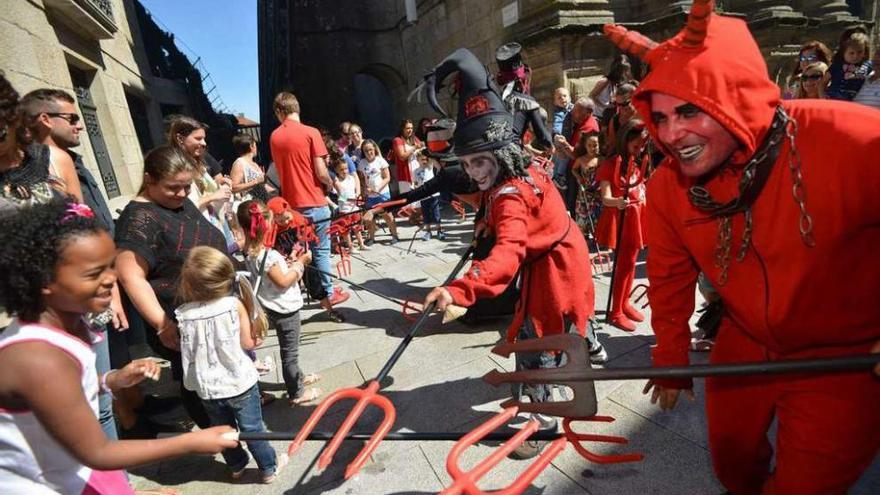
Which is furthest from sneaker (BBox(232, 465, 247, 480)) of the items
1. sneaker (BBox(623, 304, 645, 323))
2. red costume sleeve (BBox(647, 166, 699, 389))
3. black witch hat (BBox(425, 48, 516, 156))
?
sneaker (BBox(623, 304, 645, 323))

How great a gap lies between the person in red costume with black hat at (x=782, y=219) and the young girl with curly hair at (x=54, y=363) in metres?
1.88

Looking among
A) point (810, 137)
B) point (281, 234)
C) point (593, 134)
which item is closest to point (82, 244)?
point (810, 137)

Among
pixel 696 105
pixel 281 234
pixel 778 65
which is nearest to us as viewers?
pixel 696 105

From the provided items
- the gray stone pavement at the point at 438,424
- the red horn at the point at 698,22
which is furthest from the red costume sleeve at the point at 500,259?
the red horn at the point at 698,22

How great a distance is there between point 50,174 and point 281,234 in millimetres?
2062

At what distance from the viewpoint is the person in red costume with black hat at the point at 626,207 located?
147 inches

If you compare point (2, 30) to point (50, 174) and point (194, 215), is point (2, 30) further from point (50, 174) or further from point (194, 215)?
point (194, 215)

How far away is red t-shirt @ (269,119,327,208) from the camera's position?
487 cm

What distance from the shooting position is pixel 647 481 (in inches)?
87.0

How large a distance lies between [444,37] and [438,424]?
11.7 metres

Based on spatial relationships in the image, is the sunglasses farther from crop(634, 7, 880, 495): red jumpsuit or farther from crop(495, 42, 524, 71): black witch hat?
crop(495, 42, 524, 71): black witch hat

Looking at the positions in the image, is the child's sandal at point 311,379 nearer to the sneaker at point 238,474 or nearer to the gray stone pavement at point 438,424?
the gray stone pavement at point 438,424

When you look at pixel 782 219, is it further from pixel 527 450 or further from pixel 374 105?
pixel 374 105

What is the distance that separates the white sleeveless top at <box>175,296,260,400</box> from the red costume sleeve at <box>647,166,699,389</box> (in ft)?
6.95
